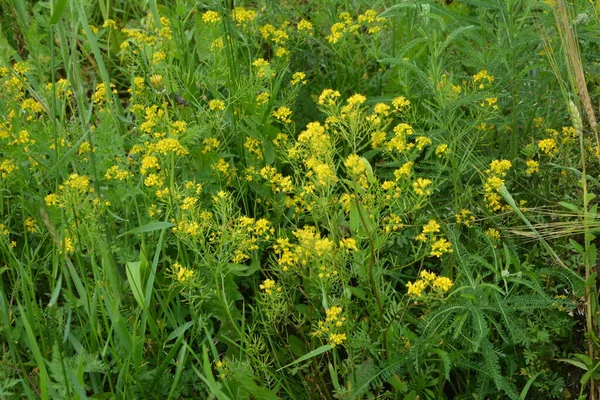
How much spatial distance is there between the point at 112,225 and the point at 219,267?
1.76 ft

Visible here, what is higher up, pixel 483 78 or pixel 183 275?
pixel 483 78

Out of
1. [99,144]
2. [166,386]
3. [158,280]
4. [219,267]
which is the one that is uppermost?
[99,144]

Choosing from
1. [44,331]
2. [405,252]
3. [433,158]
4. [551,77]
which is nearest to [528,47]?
[551,77]

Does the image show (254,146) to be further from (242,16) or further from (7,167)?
(7,167)

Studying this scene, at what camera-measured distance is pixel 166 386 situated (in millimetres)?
2283

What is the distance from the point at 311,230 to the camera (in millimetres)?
2174

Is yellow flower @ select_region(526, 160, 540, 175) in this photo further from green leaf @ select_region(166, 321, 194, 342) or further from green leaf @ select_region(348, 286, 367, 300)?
green leaf @ select_region(166, 321, 194, 342)

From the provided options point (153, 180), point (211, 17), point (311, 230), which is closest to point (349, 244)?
point (311, 230)

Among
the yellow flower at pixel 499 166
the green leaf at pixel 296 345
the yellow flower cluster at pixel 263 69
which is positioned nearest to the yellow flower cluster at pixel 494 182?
the yellow flower at pixel 499 166

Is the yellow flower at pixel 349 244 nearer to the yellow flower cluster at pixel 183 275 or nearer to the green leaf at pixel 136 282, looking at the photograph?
the yellow flower cluster at pixel 183 275

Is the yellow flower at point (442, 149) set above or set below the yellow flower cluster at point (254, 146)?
above

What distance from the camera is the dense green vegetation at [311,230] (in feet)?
6.90

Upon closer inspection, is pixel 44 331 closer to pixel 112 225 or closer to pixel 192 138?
pixel 112 225

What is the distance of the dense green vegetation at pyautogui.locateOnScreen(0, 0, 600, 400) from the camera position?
2104mm
